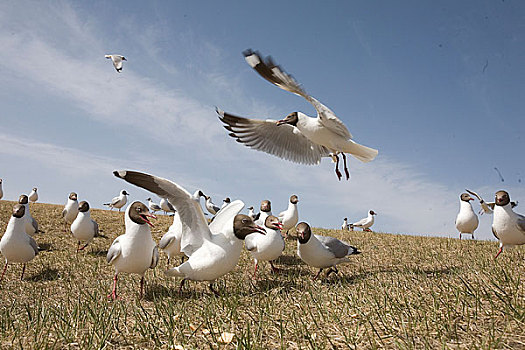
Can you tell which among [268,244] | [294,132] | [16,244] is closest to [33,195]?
[16,244]

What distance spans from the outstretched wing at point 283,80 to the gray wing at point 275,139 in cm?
182

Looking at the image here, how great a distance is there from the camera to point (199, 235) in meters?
5.78

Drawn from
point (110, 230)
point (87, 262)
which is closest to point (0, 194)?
point (110, 230)

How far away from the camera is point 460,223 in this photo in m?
13.2

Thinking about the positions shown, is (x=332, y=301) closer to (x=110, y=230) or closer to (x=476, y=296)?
(x=476, y=296)

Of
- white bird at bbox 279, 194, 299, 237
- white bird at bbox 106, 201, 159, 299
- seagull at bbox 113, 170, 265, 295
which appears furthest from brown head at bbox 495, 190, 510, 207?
white bird at bbox 106, 201, 159, 299

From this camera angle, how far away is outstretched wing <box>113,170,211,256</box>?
532cm

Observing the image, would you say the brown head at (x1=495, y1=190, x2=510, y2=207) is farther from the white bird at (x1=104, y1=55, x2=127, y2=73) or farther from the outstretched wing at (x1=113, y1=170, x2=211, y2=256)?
the white bird at (x1=104, y1=55, x2=127, y2=73)

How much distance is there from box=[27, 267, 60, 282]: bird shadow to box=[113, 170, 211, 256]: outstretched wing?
437cm

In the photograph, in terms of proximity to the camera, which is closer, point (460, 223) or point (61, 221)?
point (460, 223)

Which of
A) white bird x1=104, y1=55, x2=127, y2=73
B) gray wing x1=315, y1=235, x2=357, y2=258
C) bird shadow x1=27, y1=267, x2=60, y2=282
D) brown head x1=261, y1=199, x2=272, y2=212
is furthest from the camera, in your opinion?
white bird x1=104, y1=55, x2=127, y2=73

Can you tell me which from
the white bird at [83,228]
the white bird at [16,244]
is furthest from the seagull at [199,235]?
the white bird at [83,228]

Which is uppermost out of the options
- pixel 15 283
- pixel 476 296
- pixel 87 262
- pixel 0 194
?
pixel 0 194

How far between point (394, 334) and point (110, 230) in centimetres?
1317
